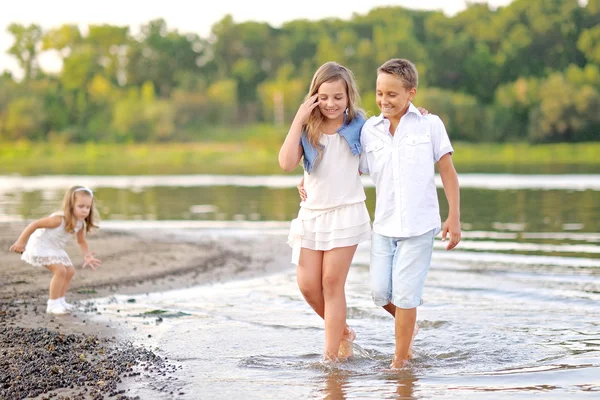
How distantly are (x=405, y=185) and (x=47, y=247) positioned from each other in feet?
13.3

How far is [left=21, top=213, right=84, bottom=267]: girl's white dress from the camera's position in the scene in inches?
313

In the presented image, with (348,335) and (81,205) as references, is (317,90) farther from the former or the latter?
(81,205)

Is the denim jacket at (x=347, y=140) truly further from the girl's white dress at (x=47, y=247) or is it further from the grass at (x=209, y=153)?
the grass at (x=209, y=153)

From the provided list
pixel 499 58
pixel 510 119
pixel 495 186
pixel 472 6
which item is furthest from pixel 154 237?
Result: pixel 472 6

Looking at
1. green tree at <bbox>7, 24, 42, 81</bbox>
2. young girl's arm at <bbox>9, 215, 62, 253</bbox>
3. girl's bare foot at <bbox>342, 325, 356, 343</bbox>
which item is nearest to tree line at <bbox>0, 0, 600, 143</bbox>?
green tree at <bbox>7, 24, 42, 81</bbox>

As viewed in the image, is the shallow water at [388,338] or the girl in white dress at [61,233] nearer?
the shallow water at [388,338]

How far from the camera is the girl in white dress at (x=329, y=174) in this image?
5598 millimetres

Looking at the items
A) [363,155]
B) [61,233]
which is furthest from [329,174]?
[61,233]

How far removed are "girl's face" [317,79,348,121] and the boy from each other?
0.73 ft

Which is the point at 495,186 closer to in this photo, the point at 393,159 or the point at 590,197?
the point at 590,197

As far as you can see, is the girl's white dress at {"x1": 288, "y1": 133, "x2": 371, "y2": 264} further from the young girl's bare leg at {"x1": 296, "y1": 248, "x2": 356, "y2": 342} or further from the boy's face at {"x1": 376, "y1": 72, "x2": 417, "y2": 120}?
the boy's face at {"x1": 376, "y1": 72, "x2": 417, "y2": 120}

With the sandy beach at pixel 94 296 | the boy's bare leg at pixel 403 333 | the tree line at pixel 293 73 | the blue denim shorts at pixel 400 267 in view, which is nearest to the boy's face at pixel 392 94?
the blue denim shorts at pixel 400 267

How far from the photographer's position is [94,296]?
8.58 meters

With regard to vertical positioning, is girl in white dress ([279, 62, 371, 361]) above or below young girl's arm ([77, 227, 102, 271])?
above
